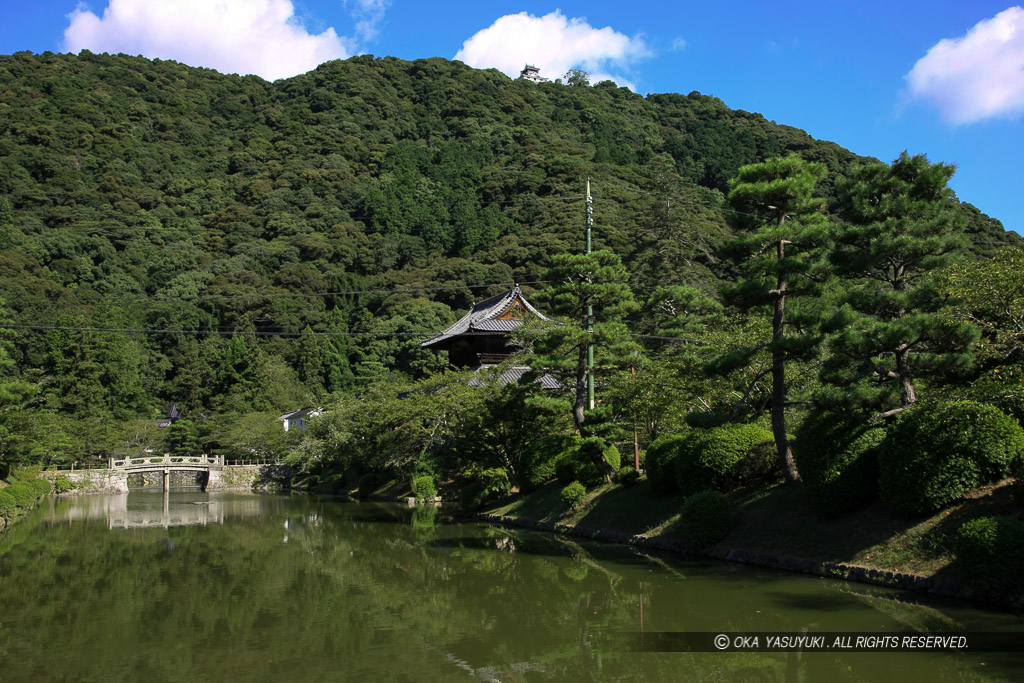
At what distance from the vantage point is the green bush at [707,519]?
13.7 m

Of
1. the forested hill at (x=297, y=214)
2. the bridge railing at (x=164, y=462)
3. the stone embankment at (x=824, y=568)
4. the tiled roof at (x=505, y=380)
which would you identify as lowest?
the stone embankment at (x=824, y=568)

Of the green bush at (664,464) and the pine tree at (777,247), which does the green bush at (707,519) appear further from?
the green bush at (664,464)

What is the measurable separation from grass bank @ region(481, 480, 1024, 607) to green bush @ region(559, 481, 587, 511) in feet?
2.42

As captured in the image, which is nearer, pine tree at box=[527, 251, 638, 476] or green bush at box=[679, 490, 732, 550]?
green bush at box=[679, 490, 732, 550]

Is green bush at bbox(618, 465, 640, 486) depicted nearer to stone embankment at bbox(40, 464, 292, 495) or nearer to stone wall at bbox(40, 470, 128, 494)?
stone embankment at bbox(40, 464, 292, 495)

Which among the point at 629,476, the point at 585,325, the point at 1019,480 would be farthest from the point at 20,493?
the point at 1019,480

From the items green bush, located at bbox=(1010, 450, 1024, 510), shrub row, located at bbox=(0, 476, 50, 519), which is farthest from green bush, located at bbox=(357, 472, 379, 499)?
green bush, located at bbox=(1010, 450, 1024, 510)

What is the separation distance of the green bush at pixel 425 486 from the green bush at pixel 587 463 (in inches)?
347

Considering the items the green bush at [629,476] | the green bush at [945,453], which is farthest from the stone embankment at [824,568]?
the green bush at [629,476]

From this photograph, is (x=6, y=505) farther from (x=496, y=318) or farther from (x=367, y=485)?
(x=496, y=318)

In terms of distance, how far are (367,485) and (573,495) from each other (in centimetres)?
1759

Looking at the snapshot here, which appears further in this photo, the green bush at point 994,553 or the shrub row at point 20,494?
the shrub row at point 20,494

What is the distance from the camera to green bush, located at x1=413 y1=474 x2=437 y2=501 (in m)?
27.7

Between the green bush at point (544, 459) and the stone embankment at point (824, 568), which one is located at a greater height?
the green bush at point (544, 459)
